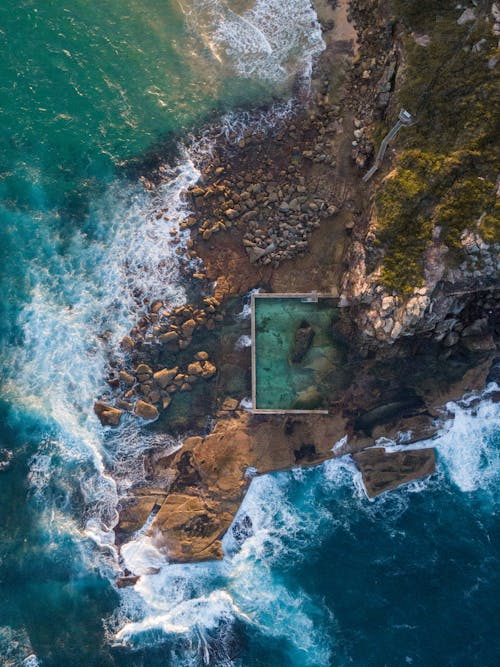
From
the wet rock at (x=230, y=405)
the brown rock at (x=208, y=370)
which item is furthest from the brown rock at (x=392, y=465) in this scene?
the brown rock at (x=208, y=370)

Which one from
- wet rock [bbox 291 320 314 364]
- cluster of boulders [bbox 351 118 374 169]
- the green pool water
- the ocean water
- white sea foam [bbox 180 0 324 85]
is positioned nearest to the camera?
wet rock [bbox 291 320 314 364]

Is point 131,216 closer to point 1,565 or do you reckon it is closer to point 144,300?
point 144,300

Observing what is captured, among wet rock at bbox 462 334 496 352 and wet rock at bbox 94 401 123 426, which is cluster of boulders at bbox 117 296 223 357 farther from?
wet rock at bbox 462 334 496 352

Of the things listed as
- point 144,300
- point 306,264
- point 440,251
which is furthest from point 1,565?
point 440,251

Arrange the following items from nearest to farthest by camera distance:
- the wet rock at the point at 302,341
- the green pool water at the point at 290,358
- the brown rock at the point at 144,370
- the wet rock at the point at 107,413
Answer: the wet rock at the point at 302,341 → the green pool water at the point at 290,358 → the brown rock at the point at 144,370 → the wet rock at the point at 107,413

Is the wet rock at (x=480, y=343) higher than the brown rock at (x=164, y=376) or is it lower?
higher

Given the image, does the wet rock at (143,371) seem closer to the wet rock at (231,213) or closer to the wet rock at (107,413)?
the wet rock at (107,413)

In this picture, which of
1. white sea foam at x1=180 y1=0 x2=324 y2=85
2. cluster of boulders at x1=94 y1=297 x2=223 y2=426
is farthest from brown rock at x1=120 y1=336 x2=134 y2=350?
white sea foam at x1=180 y1=0 x2=324 y2=85
